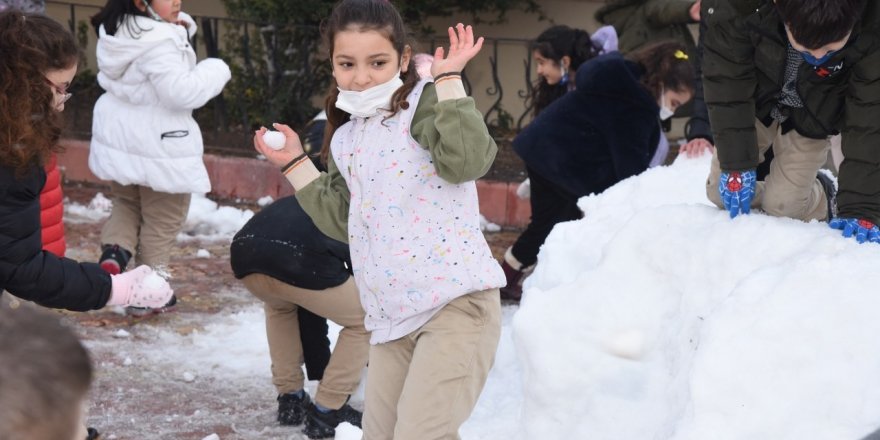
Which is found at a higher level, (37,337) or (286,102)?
(37,337)

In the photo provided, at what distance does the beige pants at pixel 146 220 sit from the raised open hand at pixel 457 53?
2992mm

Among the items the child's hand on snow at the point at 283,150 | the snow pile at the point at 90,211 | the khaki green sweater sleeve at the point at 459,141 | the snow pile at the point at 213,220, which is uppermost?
the khaki green sweater sleeve at the point at 459,141

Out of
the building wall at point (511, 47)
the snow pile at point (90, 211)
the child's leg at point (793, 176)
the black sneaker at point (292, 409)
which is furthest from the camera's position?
the building wall at point (511, 47)

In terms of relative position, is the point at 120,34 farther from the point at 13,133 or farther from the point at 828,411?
the point at 828,411

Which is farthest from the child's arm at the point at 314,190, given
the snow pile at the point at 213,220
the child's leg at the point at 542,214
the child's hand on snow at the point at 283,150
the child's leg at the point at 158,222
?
the snow pile at the point at 213,220

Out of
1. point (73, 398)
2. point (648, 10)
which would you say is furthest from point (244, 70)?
point (73, 398)

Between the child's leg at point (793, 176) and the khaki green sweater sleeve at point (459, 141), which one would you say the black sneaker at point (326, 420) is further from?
the child's leg at point (793, 176)

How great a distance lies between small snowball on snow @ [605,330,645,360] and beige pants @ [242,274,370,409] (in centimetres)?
104

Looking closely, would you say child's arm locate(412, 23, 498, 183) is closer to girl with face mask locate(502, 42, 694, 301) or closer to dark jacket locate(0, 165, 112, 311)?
dark jacket locate(0, 165, 112, 311)

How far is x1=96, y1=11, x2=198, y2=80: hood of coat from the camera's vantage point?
543 cm

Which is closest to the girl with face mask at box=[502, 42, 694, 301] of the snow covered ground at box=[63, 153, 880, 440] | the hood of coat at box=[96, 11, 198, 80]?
the snow covered ground at box=[63, 153, 880, 440]

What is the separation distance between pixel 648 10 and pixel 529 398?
14.3 feet

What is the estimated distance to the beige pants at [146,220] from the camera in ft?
18.7

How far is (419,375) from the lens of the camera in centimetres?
310
